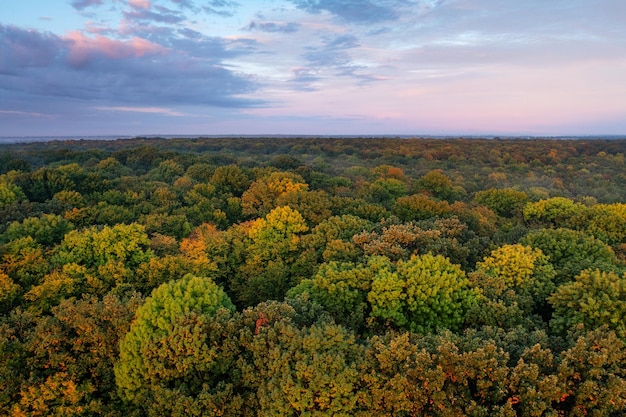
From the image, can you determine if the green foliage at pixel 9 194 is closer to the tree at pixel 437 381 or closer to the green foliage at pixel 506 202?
the tree at pixel 437 381

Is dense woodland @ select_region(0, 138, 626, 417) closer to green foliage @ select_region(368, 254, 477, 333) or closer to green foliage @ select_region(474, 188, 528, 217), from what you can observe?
green foliage @ select_region(368, 254, 477, 333)

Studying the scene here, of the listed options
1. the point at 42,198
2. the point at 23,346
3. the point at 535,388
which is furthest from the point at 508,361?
the point at 42,198

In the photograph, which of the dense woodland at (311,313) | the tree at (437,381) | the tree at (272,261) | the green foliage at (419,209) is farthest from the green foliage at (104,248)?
the green foliage at (419,209)

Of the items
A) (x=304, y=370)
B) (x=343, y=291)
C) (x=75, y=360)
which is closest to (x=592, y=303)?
(x=343, y=291)

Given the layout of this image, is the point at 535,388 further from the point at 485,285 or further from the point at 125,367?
the point at 125,367

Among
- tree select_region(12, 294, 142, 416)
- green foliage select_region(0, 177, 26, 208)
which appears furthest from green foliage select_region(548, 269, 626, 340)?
green foliage select_region(0, 177, 26, 208)
